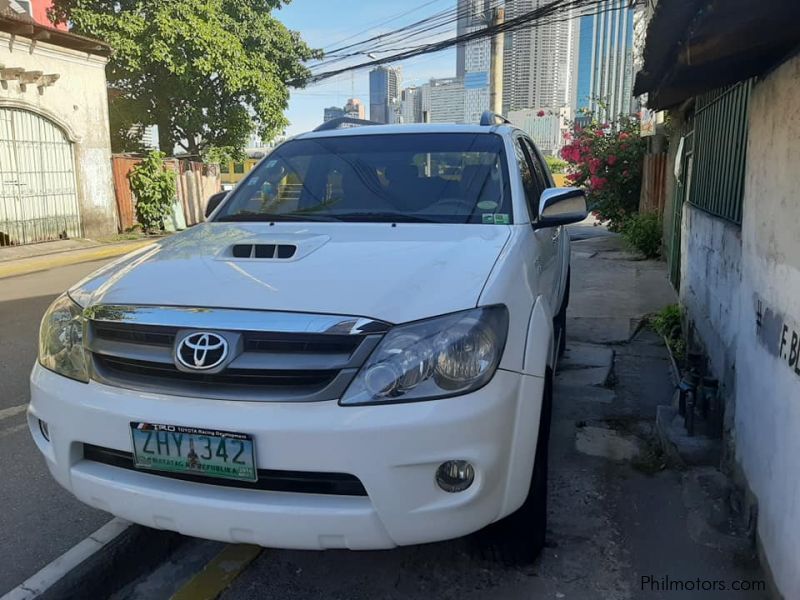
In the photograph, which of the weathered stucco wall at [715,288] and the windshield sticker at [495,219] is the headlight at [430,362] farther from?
the weathered stucco wall at [715,288]

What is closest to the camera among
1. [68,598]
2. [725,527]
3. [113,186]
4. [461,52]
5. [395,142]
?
[68,598]

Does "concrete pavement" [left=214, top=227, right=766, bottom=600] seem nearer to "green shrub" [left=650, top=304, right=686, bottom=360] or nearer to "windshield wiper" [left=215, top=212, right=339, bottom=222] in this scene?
"green shrub" [left=650, top=304, right=686, bottom=360]

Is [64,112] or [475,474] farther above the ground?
[64,112]

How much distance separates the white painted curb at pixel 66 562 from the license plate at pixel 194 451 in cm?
68

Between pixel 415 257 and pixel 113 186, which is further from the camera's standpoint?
pixel 113 186

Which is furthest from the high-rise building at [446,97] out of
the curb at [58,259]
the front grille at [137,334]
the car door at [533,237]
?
the front grille at [137,334]

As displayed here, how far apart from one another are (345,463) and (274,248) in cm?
102

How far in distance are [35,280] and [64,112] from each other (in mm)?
5541

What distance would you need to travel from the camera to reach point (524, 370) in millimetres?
2201

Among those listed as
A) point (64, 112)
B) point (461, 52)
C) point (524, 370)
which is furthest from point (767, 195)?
point (461, 52)

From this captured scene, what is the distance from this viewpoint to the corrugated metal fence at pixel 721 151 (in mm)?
3848

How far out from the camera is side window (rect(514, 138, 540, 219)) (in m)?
3.42

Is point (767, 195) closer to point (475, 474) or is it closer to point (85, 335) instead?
point (475, 474)

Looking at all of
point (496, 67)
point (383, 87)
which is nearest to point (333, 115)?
point (496, 67)
